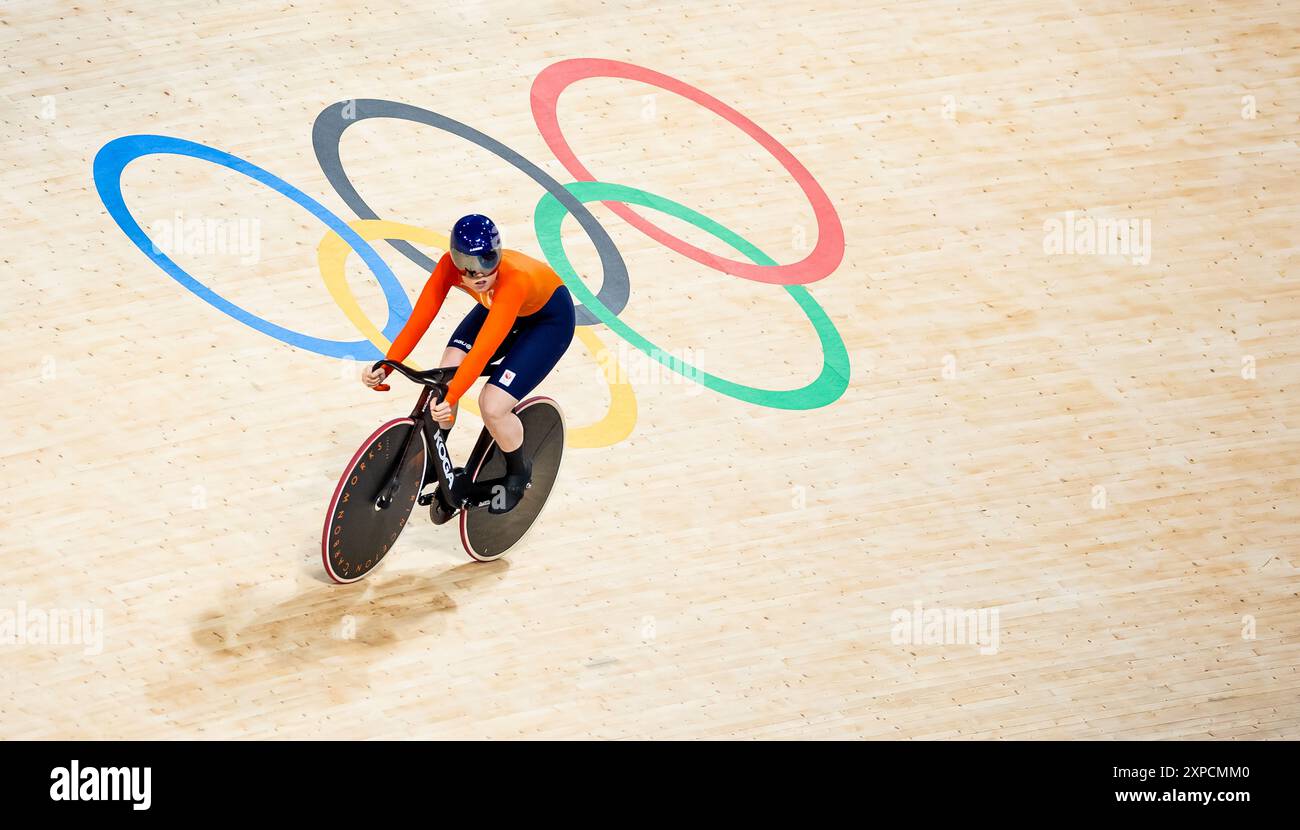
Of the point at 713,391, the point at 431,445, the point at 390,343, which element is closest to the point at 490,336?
the point at 431,445

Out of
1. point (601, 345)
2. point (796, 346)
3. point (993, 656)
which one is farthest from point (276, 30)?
point (993, 656)

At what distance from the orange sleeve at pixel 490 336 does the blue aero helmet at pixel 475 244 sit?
0.14 m

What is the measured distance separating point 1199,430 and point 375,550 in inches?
166

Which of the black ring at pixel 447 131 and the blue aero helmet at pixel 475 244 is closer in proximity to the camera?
the blue aero helmet at pixel 475 244

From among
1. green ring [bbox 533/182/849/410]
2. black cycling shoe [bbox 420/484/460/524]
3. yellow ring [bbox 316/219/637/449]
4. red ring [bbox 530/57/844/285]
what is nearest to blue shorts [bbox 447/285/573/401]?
black cycling shoe [bbox 420/484/460/524]

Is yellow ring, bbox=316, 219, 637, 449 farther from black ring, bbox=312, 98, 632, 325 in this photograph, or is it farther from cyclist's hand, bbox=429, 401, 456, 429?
cyclist's hand, bbox=429, 401, 456, 429

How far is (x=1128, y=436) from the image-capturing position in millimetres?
7035

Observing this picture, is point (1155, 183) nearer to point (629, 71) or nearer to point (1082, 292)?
point (1082, 292)

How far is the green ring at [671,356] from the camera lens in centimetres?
702

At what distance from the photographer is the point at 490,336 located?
201 inches

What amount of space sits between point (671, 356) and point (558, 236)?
3.37 feet

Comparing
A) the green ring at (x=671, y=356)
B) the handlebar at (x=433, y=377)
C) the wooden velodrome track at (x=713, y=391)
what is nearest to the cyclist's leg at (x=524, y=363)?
the handlebar at (x=433, y=377)

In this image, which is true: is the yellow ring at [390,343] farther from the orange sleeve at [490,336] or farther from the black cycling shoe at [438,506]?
the orange sleeve at [490,336]

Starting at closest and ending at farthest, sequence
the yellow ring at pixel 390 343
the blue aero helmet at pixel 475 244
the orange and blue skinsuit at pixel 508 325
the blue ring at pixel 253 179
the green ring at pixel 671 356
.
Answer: the blue aero helmet at pixel 475 244 < the orange and blue skinsuit at pixel 508 325 < the yellow ring at pixel 390 343 < the blue ring at pixel 253 179 < the green ring at pixel 671 356
